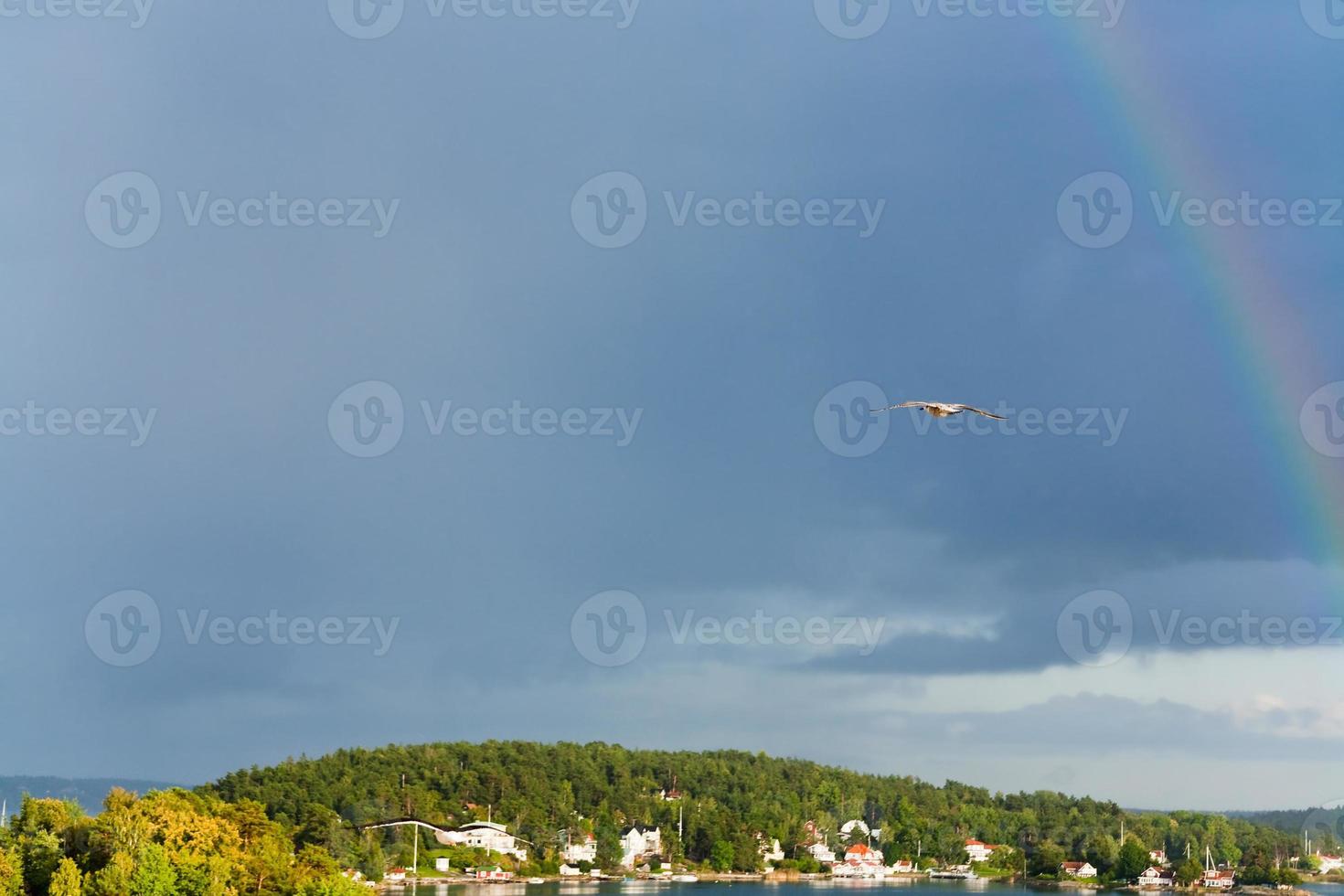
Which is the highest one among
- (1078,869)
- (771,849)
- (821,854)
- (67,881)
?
(67,881)

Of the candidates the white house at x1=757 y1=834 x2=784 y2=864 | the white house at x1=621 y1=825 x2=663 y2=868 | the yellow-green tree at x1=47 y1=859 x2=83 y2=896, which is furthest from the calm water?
the yellow-green tree at x1=47 y1=859 x2=83 y2=896

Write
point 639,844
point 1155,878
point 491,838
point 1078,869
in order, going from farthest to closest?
point 639,844 → point 1078,869 → point 1155,878 → point 491,838

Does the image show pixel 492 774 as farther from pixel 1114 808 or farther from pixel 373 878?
pixel 1114 808

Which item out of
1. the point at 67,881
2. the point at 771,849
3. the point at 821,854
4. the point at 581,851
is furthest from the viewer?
the point at 821,854

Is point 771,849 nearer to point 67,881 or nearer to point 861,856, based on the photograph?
point 861,856

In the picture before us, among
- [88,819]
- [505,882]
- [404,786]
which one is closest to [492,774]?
[404,786]

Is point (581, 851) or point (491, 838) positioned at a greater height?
point (491, 838)

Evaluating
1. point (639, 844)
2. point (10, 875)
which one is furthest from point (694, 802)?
point (10, 875)
